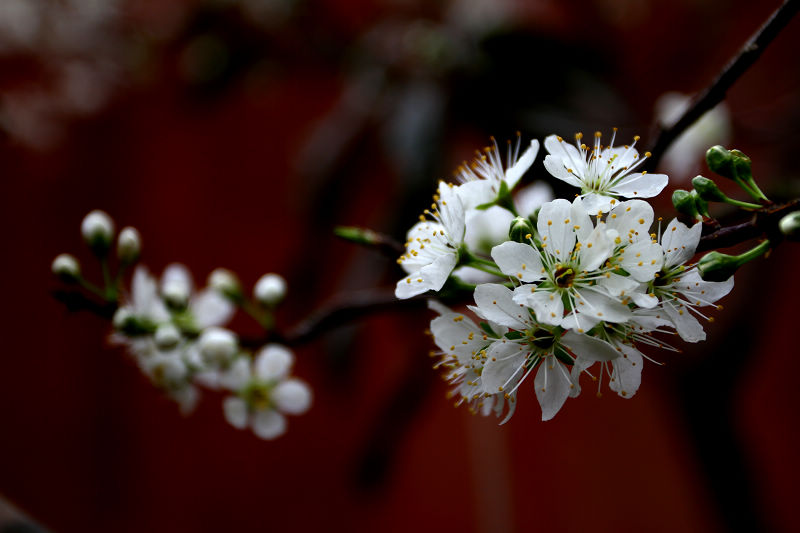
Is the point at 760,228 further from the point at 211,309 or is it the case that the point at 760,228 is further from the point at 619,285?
the point at 211,309

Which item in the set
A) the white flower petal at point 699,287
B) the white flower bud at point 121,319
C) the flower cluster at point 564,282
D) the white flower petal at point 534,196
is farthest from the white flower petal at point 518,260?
the white flower bud at point 121,319

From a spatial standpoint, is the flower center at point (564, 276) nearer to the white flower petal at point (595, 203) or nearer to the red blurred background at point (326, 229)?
the white flower petal at point (595, 203)

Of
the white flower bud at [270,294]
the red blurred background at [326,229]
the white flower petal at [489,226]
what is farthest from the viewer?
the red blurred background at [326,229]

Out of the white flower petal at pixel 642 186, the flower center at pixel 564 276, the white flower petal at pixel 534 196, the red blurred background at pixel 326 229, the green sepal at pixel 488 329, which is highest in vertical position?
the red blurred background at pixel 326 229

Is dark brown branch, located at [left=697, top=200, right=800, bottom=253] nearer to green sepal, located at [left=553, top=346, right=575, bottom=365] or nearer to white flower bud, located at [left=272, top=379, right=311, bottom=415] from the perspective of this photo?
green sepal, located at [left=553, top=346, right=575, bottom=365]

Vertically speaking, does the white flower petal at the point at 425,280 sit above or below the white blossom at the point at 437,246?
below

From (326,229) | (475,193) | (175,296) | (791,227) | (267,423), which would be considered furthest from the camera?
(326,229)

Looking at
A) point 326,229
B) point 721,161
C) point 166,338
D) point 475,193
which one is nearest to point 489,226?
point 475,193

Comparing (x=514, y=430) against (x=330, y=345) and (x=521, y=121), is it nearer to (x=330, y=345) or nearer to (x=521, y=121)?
(x=330, y=345)
